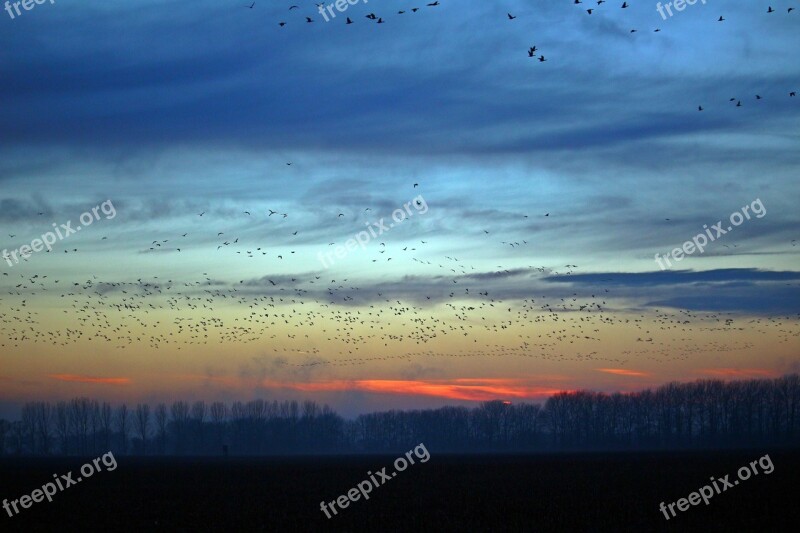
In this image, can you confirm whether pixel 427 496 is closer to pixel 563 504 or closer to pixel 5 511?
pixel 563 504

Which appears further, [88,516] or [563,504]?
[563,504]

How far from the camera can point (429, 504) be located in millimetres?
38844

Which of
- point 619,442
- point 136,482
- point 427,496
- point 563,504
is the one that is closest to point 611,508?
point 563,504

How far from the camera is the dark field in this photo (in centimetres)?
3194

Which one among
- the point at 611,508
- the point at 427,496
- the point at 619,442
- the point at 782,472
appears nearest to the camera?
the point at 611,508

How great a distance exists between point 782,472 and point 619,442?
151117 mm

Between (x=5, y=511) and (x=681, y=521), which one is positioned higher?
(x=5, y=511)

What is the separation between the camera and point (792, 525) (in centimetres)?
3072

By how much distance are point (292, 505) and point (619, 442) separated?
570 ft

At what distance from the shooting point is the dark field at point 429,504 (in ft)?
105

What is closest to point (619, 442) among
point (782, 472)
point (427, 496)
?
Result: point (782, 472)

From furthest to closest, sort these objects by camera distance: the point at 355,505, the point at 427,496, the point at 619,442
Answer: the point at 619,442
the point at 427,496
the point at 355,505

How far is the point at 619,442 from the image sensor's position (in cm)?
19988

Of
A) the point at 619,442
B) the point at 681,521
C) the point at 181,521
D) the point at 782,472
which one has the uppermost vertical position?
the point at 181,521
